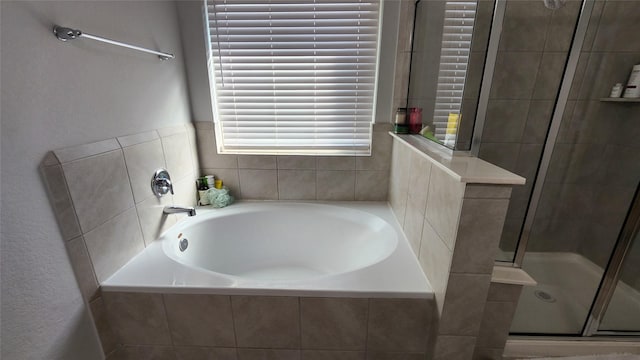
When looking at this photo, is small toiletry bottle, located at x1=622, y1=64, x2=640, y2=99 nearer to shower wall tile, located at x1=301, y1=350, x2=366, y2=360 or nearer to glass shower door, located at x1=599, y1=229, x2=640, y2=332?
glass shower door, located at x1=599, y1=229, x2=640, y2=332

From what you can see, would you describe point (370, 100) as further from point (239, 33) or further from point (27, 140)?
point (27, 140)

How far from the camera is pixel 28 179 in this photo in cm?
79

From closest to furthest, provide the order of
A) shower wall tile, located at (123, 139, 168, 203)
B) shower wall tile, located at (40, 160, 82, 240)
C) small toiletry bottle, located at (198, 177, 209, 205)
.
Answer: shower wall tile, located at (40, 160, 82, 240) < shower wall tile, located at (123, 139, 168, 203) < small toiletry bottle, located at (198, 177, 209, 205)

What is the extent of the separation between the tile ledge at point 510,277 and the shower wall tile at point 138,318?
1336 mm

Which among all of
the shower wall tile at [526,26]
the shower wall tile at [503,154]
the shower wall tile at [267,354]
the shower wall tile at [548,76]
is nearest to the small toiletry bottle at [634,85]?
the shower wall tile at [548,76]

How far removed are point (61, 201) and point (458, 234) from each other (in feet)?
4.32

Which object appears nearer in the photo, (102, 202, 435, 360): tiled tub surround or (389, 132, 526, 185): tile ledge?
Answer: (389, 132, 526, 185): tile ledge

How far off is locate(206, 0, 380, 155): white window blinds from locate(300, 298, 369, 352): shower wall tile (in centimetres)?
106

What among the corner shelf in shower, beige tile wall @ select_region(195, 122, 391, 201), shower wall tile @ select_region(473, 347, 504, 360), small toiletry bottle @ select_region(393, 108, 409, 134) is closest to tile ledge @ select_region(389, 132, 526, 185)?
small toiletry bottle @ select_region(393, 108, 409, 134)

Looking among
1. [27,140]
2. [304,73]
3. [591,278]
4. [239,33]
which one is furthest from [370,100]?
[591,278]

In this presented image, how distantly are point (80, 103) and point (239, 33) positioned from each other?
1.01 meters

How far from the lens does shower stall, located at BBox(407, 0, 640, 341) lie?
50.4 inches

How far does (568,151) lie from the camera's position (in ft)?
5.41

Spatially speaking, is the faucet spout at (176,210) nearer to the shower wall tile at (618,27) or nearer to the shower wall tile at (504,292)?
the shower wall tile at (504,292)
